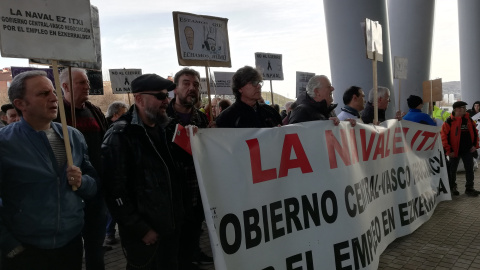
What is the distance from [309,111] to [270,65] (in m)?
4.45

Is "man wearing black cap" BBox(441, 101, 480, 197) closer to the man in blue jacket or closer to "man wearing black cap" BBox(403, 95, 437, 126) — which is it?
"man wearing black cap" BBox(403, 95, 437, 126)

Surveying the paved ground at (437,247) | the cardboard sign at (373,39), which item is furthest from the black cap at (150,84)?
the cardboard sign at (373,39)

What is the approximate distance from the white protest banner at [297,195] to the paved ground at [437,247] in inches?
11.0

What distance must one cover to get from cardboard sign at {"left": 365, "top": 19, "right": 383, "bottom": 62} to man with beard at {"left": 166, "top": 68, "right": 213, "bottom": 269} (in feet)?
7.18

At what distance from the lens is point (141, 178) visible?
2518mm

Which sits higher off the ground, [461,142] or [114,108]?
[114,108]

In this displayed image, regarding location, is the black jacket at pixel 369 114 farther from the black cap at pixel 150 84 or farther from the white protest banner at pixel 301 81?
the black cap at pixel 150 84

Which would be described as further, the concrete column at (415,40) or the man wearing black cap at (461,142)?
the concrete column at (415,40)

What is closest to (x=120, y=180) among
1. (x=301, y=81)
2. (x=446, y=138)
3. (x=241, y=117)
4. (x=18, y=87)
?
(x=18, y=87)

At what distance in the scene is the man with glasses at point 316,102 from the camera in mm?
4227

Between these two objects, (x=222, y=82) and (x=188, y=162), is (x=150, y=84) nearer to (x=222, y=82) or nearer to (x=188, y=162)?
(x=188, y=162)

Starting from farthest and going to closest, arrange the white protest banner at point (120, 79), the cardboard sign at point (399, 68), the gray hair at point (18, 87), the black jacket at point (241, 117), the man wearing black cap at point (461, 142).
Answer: the white protest banner at point (120, 79)
the cardboard sign at point (399, 68)
the man wearing black cap at point (461, 142)
the black jacket at point (241, 117)
the gray hair at point (18, 87)

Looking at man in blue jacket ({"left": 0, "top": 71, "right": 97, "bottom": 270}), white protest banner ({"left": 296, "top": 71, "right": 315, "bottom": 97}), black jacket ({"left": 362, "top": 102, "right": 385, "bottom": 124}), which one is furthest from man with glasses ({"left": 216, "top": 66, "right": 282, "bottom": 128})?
white protest banner ({"left": 296, "top": 71, "right": 315, "bottom": 97})

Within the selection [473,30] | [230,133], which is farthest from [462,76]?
[230,133]
